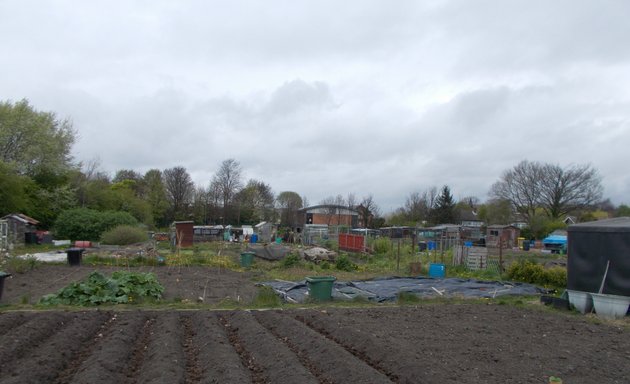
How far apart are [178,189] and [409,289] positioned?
56327mm

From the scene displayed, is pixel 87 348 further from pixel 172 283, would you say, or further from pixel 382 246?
pixel 382 246

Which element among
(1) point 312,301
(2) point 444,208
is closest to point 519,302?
(1) point 312,301

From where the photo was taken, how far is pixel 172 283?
672 inches

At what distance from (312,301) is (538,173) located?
5969 centimetres

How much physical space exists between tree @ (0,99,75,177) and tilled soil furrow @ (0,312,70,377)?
36.4 metres

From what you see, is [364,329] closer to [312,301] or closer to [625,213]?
[312,301]

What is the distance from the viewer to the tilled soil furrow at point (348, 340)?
6694 mm

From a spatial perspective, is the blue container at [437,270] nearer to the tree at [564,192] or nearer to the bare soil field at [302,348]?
the bare soil field at [302,348]

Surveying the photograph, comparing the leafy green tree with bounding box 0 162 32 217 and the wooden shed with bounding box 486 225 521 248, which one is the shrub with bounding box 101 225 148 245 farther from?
the wooden shed with bounding box 486 225 521 248

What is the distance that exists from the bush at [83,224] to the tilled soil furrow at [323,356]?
107 feet

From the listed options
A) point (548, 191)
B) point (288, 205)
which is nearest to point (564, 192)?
point (548, 191)

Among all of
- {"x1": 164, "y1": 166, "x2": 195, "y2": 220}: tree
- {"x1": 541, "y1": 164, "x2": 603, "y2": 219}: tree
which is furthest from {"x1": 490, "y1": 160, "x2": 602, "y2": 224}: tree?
{"x1": 164, "y1": 166, "x2": 195, "y2": 220}: tree

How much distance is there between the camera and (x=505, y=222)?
231 feet

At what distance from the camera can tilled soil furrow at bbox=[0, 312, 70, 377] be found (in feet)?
23.0
